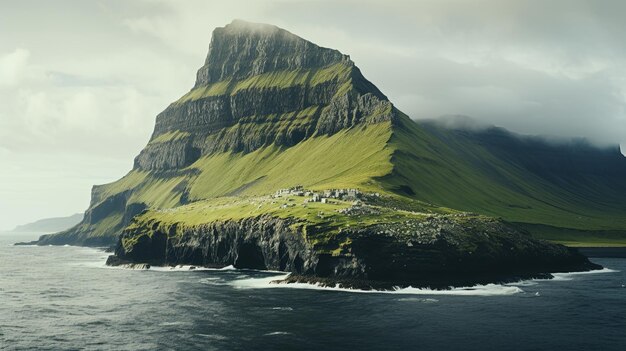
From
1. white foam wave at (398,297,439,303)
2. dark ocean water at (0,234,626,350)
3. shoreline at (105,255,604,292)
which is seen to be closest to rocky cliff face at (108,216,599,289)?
shoreline at (105,255,604,292)

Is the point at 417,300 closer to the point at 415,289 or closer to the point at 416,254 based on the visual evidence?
the point at 415,289

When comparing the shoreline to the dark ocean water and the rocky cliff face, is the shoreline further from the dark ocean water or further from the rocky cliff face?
the dark ocean water

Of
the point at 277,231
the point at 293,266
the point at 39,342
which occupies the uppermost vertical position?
the point at 277,231

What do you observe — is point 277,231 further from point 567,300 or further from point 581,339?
point 581,339

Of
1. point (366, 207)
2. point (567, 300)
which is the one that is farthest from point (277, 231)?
point (567, 300)

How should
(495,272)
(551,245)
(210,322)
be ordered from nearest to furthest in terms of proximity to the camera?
(210,322), (495,272), (551,245)

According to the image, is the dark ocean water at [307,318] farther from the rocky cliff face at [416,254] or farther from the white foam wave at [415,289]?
the rocky cliff face at [416,254]

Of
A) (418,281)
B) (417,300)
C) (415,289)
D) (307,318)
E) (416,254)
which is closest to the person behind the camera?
(307,318)

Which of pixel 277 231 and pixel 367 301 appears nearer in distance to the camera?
pixel 367 301

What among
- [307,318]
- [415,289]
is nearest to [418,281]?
[415,289]
